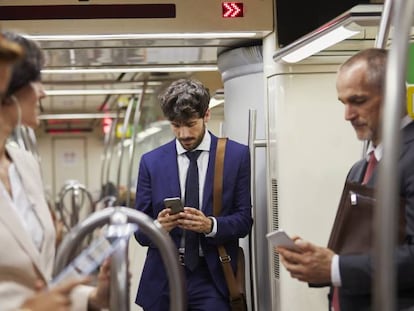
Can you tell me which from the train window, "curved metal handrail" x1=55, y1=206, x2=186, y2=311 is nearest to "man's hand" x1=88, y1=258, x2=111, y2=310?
"curved metal handrail" x1=55, y1=206, x2=186, y2=311

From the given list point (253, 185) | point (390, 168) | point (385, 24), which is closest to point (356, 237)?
point (390, 168)

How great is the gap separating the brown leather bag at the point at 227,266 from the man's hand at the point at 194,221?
176mm

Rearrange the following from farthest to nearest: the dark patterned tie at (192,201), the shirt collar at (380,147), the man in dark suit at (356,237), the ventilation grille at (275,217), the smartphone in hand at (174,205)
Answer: the ventilation grille at (275,217)
the dark patterned tie at (192,201)
the smartphone in hand at (174,205)
the shirt collar at (380,147)
the man in dark suit at (356,237)

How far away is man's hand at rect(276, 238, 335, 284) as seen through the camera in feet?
9.05

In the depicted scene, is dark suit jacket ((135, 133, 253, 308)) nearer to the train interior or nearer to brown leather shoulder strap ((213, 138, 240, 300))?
brown leather shoulder strap ((213, 138, 240, 300))

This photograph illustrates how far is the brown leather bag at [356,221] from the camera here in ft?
9.25

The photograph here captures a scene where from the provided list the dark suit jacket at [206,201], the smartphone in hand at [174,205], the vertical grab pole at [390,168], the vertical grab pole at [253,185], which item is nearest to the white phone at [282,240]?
the vertical grab pole at [390,168]

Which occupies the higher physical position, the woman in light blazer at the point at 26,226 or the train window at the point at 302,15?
the train window at the point at 302,15

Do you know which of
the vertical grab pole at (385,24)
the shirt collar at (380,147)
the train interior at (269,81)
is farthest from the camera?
the train interior at (269,81)

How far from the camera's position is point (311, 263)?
9.05 ft

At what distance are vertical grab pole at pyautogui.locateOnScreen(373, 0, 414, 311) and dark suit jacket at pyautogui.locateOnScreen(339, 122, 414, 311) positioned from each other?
399 millimetres

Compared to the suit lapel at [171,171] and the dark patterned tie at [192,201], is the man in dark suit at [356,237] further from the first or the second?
the suit lapel at [171,171]

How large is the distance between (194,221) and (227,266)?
30 cm

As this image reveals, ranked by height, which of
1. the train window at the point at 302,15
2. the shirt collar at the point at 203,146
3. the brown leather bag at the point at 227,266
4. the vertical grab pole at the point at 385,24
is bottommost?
the brown leather bag at the point at 227,266
